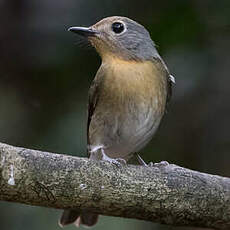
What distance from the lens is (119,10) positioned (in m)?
5.29

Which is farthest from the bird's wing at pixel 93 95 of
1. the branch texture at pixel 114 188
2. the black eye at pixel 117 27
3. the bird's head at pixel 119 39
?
the branch texture at pixel 114 188

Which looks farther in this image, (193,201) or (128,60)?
(128,60)

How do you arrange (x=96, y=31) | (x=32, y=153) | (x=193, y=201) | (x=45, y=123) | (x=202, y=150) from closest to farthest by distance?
1. (x=32, y=153)
2. (x=193, y=201)
3. (x=96, y=31)
4. (x=45, y=123)
5. (x=202, y=150)

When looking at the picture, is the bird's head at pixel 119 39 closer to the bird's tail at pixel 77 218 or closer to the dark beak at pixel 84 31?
the dark beak at pixel 84 31

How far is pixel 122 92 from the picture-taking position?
4465 millimetres

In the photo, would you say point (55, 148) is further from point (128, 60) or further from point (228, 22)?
point (228, 22)

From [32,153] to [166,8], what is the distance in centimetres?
227

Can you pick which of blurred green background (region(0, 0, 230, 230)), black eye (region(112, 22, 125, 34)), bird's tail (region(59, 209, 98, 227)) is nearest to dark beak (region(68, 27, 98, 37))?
black eye (region(112, 22, 125, 34))

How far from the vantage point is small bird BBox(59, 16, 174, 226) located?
4.47 metres

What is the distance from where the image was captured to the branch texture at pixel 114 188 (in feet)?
10.2

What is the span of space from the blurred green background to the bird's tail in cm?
46

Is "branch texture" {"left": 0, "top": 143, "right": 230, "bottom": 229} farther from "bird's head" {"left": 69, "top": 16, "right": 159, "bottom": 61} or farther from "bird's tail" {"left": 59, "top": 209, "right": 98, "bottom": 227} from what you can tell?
"bird's head" {"left": 69, "top": 16, "right": 159, "bottom": 61}

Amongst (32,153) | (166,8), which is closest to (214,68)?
(166,8)

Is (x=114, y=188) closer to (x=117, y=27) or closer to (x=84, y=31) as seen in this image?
(x=84, y=31)
